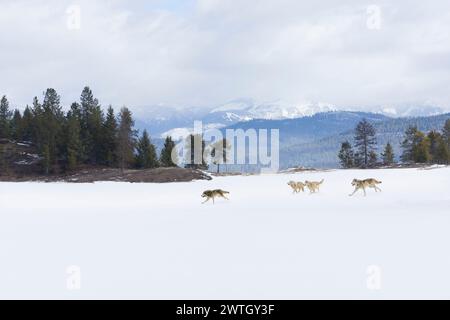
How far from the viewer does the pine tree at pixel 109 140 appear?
71431mm

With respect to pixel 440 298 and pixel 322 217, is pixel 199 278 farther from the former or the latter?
pixel 322 217

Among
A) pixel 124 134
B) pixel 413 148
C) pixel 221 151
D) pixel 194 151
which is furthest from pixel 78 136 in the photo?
pixel 413 148

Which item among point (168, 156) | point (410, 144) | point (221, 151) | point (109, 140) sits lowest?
point (168, 156)

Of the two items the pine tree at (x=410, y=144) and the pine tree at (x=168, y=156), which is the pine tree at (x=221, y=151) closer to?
the pine tree at (x=168, y=156)

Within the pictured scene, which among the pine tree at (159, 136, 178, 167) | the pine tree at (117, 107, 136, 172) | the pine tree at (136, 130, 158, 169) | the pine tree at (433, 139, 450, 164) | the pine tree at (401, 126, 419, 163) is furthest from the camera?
Result: the pine tree at (401, 126, 419, 163)

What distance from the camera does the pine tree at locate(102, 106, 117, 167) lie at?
71.4 m

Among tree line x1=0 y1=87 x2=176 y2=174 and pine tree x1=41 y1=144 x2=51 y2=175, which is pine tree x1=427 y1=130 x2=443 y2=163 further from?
pine tree x1=41 y1=144 x2=51 y2=175

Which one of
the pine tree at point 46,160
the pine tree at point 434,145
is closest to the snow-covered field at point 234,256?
the pine tree at point 46,160

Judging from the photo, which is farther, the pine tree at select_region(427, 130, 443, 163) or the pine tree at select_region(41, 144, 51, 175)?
the pine tree at select_region(427, 130, 443, 163)

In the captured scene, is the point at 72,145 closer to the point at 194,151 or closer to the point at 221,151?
the point at 194,151

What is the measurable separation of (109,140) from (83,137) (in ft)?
19.6

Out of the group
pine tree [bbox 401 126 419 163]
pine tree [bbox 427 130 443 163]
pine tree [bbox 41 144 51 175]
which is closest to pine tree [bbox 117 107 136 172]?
pine tree [bbox 41 144 51 175]

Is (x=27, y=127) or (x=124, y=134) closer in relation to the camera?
(x=124, y=134)

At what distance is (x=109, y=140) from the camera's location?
240 feet
